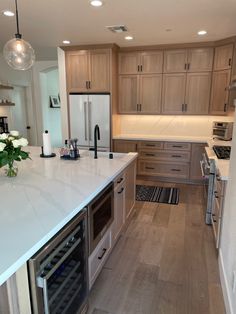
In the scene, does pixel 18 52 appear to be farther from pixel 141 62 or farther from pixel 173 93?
pixel 173 93

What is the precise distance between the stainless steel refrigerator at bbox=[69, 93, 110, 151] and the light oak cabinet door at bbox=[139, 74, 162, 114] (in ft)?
2.47

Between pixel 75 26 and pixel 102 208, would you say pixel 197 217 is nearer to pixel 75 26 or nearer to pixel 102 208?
pixel 102 208

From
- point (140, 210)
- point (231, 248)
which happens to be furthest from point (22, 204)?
point (140, 210)

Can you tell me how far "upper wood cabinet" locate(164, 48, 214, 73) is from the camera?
4458mm

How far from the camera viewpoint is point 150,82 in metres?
4.86

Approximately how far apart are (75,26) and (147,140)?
2.42 metres

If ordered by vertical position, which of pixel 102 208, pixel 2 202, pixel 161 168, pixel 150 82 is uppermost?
pixel 150 82

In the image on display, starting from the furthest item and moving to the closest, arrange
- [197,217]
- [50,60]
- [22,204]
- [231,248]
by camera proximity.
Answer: [50,60] < [197,217] < [231,248] < [22,204]

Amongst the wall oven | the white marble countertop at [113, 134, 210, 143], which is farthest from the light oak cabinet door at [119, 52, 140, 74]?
the wall oven

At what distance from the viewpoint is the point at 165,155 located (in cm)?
480

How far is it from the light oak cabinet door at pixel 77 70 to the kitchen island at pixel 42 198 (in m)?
2.56

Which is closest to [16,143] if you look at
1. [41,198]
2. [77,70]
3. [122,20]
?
[41,198]

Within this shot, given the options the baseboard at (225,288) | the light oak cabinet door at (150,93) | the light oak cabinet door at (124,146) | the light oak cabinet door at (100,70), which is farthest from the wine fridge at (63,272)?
the light oak cabinet door at (150,93)

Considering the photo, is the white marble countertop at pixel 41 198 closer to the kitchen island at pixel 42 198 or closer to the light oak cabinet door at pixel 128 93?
the kitchen island at pixel 42 198
